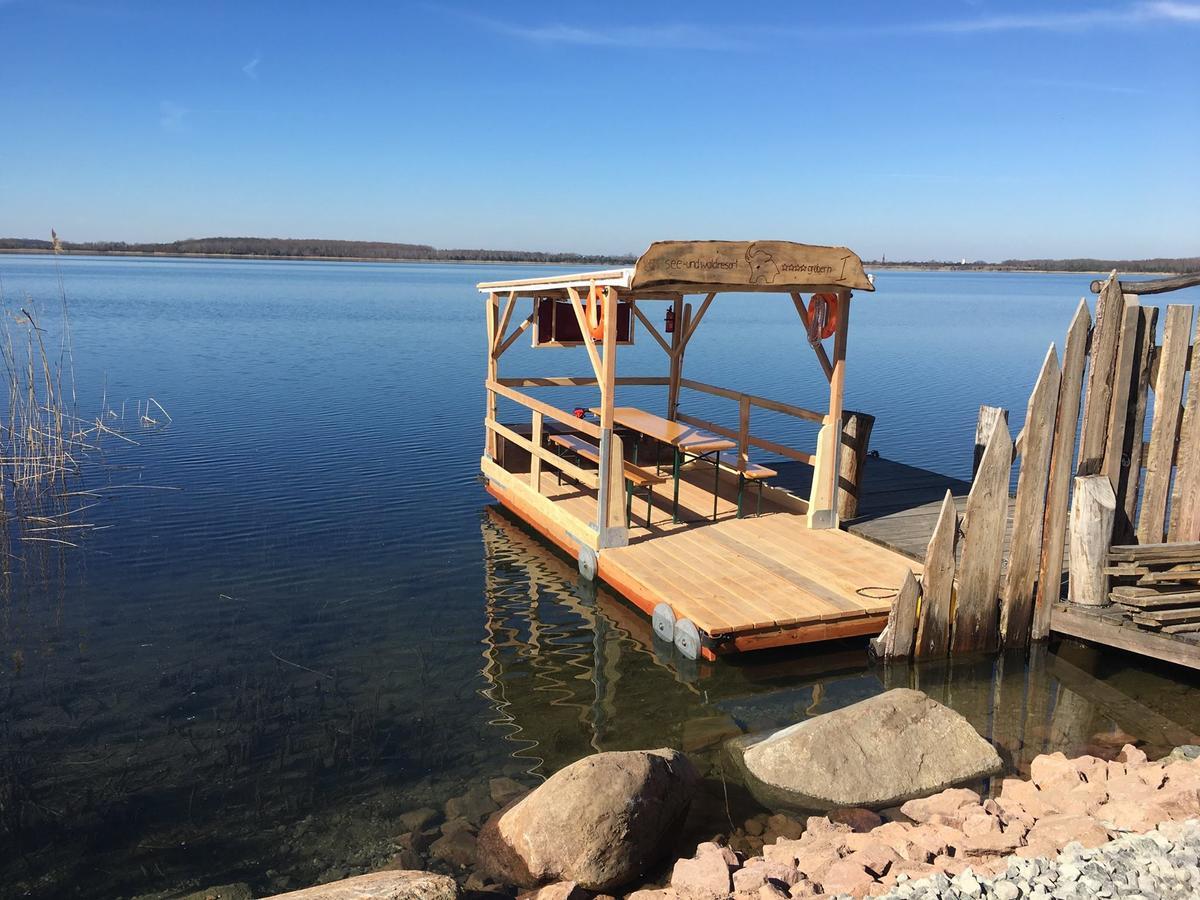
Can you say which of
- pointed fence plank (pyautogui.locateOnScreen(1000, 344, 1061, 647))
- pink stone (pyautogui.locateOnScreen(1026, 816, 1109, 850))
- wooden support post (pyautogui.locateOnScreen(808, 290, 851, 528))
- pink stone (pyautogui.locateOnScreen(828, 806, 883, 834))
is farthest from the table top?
pink stone (pyautogui.locateOnScreen(1026, 816, 1109, 850))

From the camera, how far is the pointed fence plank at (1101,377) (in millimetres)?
8273

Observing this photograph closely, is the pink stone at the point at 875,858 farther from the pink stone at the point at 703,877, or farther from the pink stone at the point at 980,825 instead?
the pink stone at the point at 703,877

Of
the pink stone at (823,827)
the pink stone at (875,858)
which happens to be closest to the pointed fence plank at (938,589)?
the pink stone at (823,827)

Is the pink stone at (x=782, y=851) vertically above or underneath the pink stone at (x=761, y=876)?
underneath

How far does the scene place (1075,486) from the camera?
8.53 m

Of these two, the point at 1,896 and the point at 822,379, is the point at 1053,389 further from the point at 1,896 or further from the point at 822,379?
the point at 822,379

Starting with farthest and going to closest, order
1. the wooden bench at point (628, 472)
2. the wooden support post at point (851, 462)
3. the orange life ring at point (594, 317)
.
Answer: the wooden support post at point (851, 462) < the wooden bench at point (628, 472) < the orange life ring at point (594, 317)

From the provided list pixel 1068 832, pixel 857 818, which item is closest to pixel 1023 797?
pixel 1068 832

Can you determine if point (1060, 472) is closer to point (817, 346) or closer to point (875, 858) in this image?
point (817, 346)

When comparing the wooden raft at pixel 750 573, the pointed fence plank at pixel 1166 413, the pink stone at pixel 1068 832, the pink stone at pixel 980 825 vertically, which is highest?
the pointed fence plank at pixel 1166 413

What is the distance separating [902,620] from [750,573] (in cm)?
172

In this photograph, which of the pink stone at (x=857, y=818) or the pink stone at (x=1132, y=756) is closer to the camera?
the pink stone at (x=857, y=818)

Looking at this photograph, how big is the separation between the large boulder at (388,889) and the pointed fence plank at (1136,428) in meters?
6.83

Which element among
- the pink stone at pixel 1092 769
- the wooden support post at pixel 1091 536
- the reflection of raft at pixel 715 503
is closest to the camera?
the pink stone at pixel 1092 769
